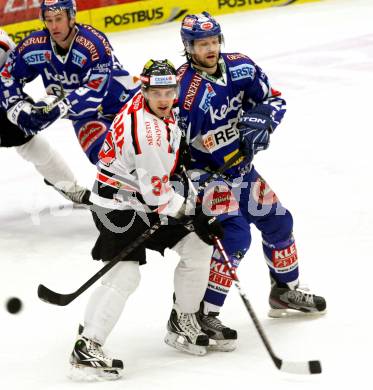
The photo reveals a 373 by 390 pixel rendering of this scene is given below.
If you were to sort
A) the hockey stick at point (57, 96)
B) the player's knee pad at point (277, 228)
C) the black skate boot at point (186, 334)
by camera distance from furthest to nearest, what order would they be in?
the hockey stick at point (57, 96) < the player's knee pad at point (277, 228) < the black skate boot at point (186, 334)

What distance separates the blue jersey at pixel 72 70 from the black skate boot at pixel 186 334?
182 cm

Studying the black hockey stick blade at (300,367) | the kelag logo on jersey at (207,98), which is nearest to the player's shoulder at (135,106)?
the kelag logo on jersey at (207,98)

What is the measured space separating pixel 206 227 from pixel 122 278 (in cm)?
38

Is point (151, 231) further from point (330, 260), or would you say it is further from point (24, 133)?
point (24, 133)

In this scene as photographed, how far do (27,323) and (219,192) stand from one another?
1.10m

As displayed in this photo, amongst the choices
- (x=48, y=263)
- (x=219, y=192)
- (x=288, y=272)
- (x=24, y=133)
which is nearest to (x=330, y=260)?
(x=288, y=272)

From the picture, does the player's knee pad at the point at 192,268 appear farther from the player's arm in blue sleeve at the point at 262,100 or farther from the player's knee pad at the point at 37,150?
the player's knee pad at the point at 37,150

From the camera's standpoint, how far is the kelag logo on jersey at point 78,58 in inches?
237

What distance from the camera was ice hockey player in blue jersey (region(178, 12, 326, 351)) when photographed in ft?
15.0

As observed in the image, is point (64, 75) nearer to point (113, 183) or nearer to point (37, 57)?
point (37, 57)

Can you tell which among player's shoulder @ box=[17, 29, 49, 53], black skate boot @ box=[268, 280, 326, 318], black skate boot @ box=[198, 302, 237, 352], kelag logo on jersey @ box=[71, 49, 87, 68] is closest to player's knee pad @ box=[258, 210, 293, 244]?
black skate boot @ box=[268, 280, 326, 318]

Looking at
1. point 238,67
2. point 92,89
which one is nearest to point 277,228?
point 238,67

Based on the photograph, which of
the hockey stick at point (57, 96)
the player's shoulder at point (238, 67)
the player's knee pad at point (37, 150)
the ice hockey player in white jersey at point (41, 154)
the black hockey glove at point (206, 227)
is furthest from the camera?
the player's knee pad at point (37, 150)

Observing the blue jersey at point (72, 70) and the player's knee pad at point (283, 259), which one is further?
the blue jersey at point (72, 70)
